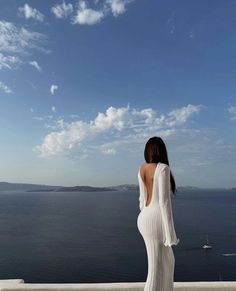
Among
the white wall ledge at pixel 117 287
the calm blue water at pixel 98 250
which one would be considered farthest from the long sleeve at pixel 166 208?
the calm blue water at pixel 98 250

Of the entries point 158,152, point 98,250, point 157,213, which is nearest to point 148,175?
point 158,152

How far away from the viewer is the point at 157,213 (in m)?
3.14

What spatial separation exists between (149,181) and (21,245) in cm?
6773

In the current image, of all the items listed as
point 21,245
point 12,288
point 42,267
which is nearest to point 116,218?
point 21,245

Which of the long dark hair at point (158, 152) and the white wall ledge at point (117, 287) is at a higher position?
the long dark hair at point (158, 152)

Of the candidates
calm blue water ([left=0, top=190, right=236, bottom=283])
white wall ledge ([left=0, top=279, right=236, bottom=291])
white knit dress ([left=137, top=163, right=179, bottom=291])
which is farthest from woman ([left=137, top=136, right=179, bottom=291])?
calm blue water ([left=0, top=190, right=236, bottom=283])

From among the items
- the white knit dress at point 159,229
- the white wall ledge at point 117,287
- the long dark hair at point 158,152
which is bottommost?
the white wall ledge at point 117,287

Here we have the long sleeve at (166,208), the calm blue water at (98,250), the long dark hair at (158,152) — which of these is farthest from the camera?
the calm blue water at (98,250)

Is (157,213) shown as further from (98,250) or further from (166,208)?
(98,250)

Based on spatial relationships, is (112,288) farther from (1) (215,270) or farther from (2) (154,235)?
(1) (215,270)

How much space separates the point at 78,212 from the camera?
4557 inches

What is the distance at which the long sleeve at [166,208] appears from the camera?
3.03m

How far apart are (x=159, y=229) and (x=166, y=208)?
0.20m

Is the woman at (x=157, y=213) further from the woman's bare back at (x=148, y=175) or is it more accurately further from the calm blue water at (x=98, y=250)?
the calm blue water at (x=98, y=250)
